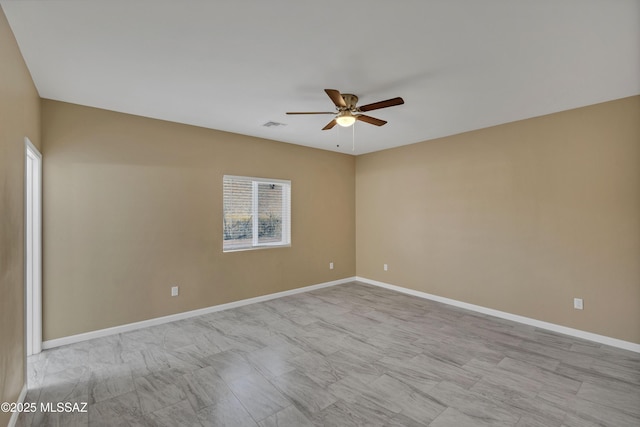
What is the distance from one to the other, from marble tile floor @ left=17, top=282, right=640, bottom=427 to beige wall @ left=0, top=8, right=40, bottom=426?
0.46m

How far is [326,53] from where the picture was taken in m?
2.30

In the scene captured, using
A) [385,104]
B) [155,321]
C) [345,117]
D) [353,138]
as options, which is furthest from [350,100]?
[155,321]

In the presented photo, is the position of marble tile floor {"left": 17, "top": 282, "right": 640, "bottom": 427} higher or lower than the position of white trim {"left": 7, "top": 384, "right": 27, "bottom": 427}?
lower

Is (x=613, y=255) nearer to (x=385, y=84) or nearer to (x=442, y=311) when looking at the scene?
(x=442, y=311)

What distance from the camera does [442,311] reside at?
4.34m

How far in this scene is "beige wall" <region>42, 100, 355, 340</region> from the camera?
325 cm

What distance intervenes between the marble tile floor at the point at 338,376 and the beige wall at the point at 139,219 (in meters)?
0.43

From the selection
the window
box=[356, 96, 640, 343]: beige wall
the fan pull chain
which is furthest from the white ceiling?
the window

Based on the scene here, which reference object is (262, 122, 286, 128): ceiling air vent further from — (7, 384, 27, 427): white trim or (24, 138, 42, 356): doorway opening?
(7, 384, 27, 427): white trim

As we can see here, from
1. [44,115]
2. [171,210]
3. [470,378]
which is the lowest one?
[470,378]

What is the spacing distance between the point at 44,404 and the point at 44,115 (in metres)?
2.84

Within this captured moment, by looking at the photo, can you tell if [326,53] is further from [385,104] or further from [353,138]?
[353,138]

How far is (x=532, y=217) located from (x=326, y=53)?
3396 millimetres

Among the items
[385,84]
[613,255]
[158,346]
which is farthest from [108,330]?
[613,255]
